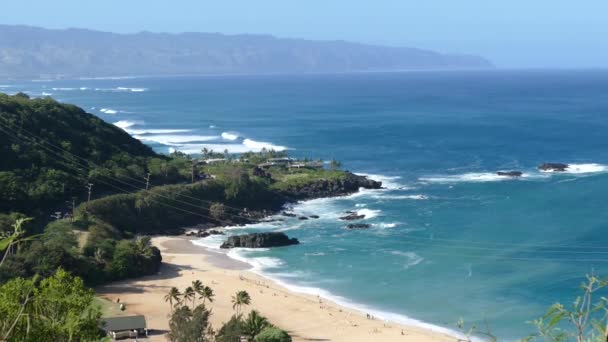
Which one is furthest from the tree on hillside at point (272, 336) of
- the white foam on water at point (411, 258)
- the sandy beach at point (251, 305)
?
the white foam on water at point (411, 258)

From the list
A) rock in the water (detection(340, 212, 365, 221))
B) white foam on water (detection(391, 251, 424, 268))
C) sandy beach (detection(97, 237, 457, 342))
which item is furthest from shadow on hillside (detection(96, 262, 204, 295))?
rock in the water (detection(340, 212, 365, 221))

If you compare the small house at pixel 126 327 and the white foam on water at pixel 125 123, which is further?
the white foam on water at pixel 125 123

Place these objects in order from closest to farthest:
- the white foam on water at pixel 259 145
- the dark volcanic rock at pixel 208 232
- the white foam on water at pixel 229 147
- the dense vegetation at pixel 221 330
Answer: the dense vegetation at pixel 221 330 → the dark volcanic rock at pixel 208 232 → the white foam on water at pixel 229 147 → the white foam on water at pixel 259 145

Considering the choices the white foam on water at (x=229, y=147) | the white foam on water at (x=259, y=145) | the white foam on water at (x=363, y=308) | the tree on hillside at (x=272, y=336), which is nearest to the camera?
the tree on hillside at (x=272, y=336)

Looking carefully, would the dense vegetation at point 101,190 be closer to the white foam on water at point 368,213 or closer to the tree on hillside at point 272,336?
the white foam on water at point 368,213

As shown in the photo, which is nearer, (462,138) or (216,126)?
(462,138)

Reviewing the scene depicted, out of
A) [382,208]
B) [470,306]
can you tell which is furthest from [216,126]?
[470,306]

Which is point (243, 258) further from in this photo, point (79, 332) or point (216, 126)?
point (216, 126)

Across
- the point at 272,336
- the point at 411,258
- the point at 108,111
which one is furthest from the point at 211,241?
the point at 108,111
